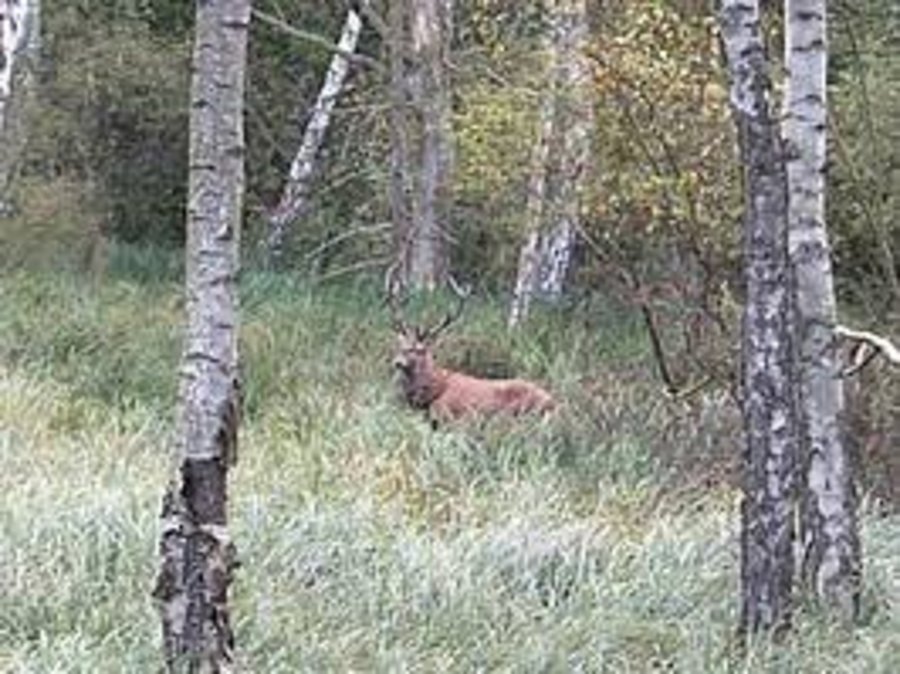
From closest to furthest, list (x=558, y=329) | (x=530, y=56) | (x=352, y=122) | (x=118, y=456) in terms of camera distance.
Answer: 1. (x=118, y=456)
2. (x=558, y=329)
3. (x=530, y=56)
4. (x=352, y=122)

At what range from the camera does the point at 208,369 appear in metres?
5.39

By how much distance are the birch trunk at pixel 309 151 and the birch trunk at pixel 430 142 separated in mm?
2927

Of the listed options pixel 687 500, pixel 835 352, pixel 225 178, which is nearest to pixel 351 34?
pixel 687 500

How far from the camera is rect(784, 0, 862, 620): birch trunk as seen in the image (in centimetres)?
693

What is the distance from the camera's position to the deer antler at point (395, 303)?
11.6m

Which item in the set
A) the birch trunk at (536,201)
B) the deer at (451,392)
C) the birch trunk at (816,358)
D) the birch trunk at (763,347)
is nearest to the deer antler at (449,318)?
the deer at (451,392)

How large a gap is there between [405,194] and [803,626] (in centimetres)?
1012

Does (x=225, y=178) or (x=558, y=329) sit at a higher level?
(x=225, y=178)

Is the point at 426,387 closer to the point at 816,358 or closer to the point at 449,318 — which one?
the point at 449,318

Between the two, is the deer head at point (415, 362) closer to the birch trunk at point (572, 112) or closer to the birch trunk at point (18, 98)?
the birch trunk at point (572, 112)

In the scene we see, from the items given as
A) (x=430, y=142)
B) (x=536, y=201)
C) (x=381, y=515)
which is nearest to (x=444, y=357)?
(x=536, y=201)

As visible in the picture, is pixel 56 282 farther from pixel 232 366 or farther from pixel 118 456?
pixel 232 366

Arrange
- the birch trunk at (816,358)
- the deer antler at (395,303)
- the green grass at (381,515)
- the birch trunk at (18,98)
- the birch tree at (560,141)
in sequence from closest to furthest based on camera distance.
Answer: the green grass at (381,515)
the birch trunk at (816,358)
the deer antler at (395,303)
the birch tree at (560,141)
the birch trunk at (18,98)

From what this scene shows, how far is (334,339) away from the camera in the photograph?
1293 centimetres
